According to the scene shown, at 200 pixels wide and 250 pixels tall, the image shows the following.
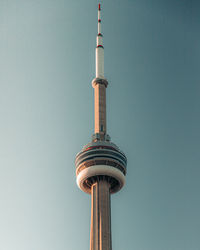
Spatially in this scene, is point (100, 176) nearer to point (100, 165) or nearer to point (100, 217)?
point (100, 165)

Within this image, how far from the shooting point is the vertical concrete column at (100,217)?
86562 mm

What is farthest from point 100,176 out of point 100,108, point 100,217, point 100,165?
point 100,108

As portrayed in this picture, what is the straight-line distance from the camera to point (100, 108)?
107m

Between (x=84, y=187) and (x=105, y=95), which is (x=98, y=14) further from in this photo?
(x=84, y=187)

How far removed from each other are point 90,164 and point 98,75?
31.3 metres

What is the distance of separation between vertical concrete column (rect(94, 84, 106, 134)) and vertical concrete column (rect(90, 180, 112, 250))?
52.0ft

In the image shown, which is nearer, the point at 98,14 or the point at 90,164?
the point at 90,164

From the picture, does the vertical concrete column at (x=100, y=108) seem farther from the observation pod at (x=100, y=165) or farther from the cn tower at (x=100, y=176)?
the observation pod at (x=100, y=165)

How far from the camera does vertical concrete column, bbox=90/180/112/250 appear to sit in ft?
284

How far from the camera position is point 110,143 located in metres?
98.9

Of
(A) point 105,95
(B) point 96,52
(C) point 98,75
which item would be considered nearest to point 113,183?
(A) point 105,95

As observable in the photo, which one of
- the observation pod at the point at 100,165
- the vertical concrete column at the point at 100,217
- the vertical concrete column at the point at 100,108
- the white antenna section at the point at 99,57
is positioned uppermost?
the white antenna section at the point at 99,57

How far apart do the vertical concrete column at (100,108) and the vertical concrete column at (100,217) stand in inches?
624

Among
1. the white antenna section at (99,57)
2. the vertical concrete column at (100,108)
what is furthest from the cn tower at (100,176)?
the white antenna section at (99,57)
